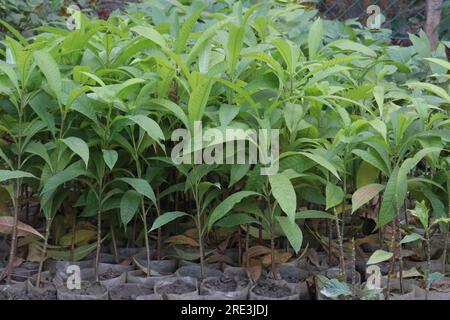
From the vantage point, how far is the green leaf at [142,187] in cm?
184

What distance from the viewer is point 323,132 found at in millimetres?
2037

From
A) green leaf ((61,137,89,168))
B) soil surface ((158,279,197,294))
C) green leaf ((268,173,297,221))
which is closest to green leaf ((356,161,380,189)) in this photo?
green leaf ((268,173,297,221))

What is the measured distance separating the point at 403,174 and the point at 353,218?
1.44 feet

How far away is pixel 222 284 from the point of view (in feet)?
6.22

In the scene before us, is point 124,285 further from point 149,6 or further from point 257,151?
point 149,6

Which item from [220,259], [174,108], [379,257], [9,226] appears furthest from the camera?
[220,259]

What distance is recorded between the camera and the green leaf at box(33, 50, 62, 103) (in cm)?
183

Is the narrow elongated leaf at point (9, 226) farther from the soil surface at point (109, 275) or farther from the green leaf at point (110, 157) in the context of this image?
the green leaf at point (110, 157)

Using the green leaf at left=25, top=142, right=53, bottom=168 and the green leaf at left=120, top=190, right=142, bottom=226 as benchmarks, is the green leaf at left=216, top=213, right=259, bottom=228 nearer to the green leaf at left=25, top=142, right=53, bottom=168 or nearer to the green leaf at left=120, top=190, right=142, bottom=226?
the green leaf at left=120, top=190, right=142, bottom=226

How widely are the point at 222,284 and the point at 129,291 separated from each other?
0.25 m

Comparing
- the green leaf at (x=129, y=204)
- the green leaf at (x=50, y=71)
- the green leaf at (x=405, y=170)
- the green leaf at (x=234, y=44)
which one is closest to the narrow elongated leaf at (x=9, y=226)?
the green leaf at (x=129, y=204)

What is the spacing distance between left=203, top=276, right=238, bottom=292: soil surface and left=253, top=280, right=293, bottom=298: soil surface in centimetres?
6

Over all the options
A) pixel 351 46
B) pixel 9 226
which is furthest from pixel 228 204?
pixel 351 46

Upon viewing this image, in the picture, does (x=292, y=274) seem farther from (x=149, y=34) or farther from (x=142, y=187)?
(x=149, y=34)
